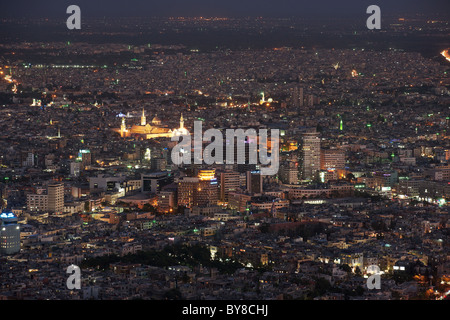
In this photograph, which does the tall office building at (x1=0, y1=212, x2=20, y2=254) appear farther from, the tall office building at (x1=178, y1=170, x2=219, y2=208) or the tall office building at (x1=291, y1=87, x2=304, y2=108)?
the tall office building at (x1=291, y1=87, x2=304, y2=108)

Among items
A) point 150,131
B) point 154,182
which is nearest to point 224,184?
point 154,182

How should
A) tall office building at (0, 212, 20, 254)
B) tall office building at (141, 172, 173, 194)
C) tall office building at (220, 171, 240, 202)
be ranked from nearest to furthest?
tall office building at (0, 212, 20, 254) < tall office building at (220, 171, 240, 202) < tall office building at (141, 172, 173, 194)

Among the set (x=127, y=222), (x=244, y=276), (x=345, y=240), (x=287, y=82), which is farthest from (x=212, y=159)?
(x=287, y=82)

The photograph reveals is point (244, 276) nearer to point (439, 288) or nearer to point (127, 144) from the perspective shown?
point (439, 288)

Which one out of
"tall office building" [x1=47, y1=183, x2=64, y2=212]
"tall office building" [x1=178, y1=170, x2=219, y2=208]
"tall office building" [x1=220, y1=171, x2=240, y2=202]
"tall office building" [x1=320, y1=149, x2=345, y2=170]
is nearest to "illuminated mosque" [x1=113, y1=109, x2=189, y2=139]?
"tall office building" [x1=320, y1=149, x2=345, y2=170]

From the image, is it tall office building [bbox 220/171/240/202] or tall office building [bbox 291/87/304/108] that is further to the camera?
tall office building [bbox 291/87/304/108]
